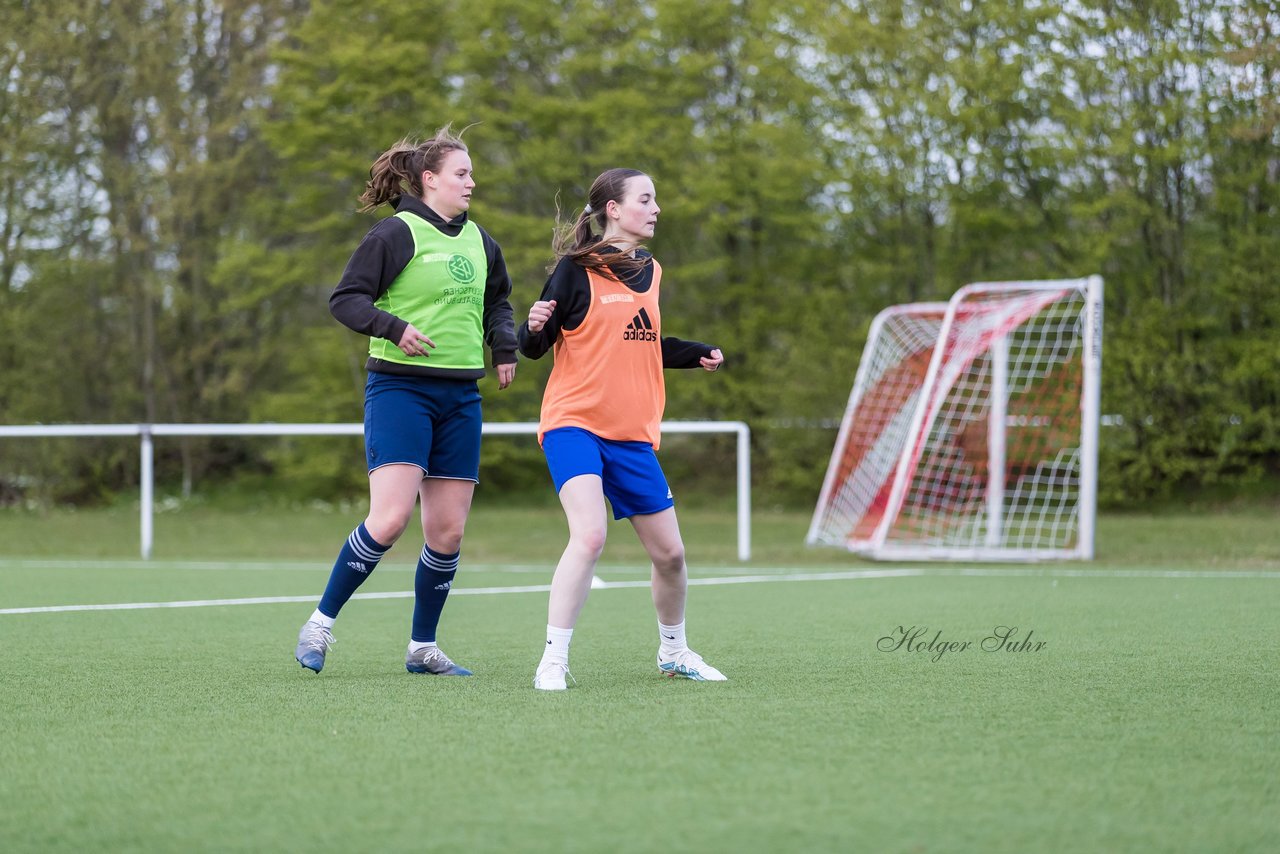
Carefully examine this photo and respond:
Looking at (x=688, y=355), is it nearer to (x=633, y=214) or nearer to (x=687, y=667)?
(x=633, y=214)

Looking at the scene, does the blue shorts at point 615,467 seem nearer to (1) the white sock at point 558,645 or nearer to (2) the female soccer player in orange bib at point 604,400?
(2) the female soccer player in orange bib at point 604,400

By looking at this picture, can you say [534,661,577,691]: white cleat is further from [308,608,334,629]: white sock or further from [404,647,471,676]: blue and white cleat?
[308,608,334,629]: white sock

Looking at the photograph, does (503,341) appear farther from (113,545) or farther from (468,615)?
(113,545)

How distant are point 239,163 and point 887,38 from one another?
9.25 m

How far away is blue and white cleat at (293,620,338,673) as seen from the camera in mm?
4871

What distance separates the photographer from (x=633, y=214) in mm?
4855

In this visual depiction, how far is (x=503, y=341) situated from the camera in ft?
16.7

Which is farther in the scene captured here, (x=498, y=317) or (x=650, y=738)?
(x=498, y=317)

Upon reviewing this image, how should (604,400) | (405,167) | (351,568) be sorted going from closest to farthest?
(604,400), (351,568), (405,167)
